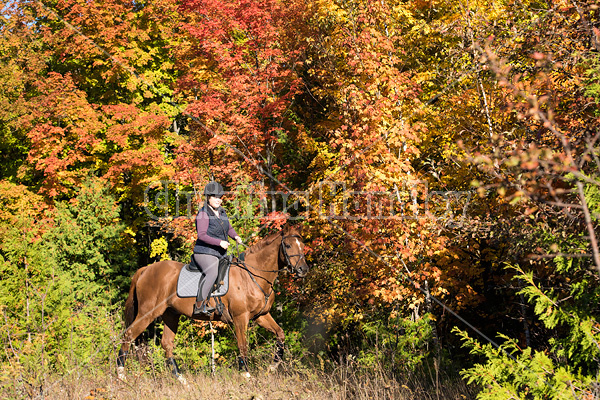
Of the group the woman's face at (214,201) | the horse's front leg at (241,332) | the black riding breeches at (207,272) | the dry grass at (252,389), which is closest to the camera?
the dry grass at (252,389)

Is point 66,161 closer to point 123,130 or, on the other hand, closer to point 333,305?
point 123,130

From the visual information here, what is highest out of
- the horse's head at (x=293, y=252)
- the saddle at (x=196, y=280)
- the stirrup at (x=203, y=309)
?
the horse's head at (x=293, y=252)

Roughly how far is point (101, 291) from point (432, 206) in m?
13.2

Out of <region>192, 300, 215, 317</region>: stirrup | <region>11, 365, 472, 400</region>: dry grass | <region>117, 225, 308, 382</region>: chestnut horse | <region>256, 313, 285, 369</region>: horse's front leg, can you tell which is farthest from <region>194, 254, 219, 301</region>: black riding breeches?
<region>11, 365, 472, 400</region>: dry grass

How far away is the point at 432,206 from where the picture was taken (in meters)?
10.9

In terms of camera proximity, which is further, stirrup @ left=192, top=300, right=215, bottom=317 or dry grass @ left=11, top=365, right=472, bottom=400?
stirrup @ left=192, top=300, right=215, bottom=317

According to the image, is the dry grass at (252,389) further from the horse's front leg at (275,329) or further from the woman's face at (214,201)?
the woman's face at (214,201)

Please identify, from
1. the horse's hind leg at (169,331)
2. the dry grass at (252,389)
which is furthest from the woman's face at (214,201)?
the dry grass at (252,389)

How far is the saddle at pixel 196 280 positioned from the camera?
326 inches

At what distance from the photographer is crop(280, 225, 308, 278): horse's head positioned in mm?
8148

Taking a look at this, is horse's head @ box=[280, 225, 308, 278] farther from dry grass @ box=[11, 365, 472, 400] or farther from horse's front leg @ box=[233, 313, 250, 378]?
dry grass @ box=[11, 365, 472, 400]

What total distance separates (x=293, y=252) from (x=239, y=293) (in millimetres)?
1235

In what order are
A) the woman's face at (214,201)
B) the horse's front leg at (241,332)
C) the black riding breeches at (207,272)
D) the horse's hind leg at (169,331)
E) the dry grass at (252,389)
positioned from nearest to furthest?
the dry grass at (252,389) → the woman's face at (214,201) → the horse's front leg at (241,332) → the black riding breeches at (207,272) → the horse's hind leg at (169,331)

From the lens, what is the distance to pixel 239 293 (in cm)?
837
